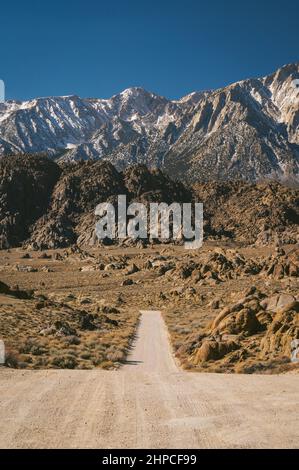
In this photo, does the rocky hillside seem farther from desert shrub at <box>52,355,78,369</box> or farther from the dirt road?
the dirt road

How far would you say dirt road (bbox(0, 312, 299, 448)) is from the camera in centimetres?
1102

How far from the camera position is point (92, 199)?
559ft

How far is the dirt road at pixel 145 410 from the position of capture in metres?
11.0

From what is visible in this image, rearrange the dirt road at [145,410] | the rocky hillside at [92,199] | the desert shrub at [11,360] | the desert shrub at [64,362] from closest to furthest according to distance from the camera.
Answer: the dirt road at [145,410] < the desert shrub at [11,360] < the desert shrub at [64,362] < the rocky hillside at [92,199]

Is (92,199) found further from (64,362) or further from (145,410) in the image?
(145,410)

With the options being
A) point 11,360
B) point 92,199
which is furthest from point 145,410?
point 92,199

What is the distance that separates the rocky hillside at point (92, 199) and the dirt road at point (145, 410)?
12810 cm

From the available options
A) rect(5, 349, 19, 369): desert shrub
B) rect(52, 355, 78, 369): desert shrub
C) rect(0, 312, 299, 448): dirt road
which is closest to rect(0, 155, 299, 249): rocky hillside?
rect(52, 355, 78, 369): desert shrub

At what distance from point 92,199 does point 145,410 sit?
159288 mm

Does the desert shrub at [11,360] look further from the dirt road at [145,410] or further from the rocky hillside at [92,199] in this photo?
the rocky hillside at [92,199]

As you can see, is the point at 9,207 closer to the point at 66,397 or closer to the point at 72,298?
the point at 72,298

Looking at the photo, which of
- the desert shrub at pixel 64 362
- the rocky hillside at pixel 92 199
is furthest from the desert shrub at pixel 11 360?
the rocky hillside at pixel 92 199
